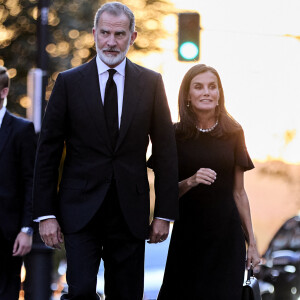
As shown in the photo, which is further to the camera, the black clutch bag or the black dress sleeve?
the black dress sleeve

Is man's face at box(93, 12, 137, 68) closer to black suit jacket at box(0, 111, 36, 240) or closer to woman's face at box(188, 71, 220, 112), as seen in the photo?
woman's face at box(188, 71, 220, 112)

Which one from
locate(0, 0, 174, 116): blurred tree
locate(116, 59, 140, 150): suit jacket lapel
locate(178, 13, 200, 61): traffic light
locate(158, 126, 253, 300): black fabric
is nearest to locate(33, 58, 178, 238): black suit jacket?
locate(116, 59, 140, 150): suit jacket lapel

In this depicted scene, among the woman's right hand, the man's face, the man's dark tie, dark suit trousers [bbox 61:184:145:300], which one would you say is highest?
the man's face

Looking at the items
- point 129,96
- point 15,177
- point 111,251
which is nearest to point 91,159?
point 129,96

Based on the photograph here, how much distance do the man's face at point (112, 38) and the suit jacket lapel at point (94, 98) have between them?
0.39 ft

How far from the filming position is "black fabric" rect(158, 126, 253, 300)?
6.57 m

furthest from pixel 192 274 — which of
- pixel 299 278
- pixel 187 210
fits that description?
pixel 299 278

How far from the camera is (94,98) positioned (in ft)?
19.2

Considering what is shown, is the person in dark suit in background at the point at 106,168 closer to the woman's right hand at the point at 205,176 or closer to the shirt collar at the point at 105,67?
the shirt collar at the point at 105,67

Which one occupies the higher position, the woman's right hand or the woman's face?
the woman's face

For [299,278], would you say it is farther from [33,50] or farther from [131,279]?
[33,50]

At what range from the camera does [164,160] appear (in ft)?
19.7

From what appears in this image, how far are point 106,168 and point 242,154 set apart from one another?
4.06 ft

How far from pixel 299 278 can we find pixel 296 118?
2682 centimetres
